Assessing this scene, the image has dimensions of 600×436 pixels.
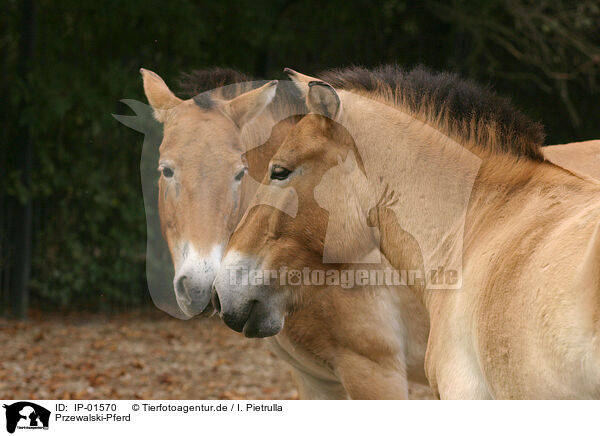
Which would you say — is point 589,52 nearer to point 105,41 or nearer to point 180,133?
point 105,41

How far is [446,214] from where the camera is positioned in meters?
2.76

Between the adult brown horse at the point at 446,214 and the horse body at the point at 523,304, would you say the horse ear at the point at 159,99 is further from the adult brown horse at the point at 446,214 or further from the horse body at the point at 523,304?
the horse body at the point at 523,304

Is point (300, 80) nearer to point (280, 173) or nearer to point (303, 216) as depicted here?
point (280, 173)

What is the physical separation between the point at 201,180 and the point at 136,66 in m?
5.36

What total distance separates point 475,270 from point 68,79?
7000 millimetres

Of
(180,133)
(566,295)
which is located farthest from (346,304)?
(566,295)

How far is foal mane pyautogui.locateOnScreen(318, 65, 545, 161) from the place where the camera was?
2.71m

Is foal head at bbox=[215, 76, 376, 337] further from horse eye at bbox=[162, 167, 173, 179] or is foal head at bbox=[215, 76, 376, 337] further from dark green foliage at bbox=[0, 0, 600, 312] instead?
dark green foliage at bbox=[0, 0, 600, 312]

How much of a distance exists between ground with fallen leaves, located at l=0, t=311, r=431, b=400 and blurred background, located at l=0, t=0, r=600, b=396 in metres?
0.37

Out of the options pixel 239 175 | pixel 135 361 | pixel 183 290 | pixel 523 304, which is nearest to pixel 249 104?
pixel 239 175

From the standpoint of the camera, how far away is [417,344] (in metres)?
3.79
